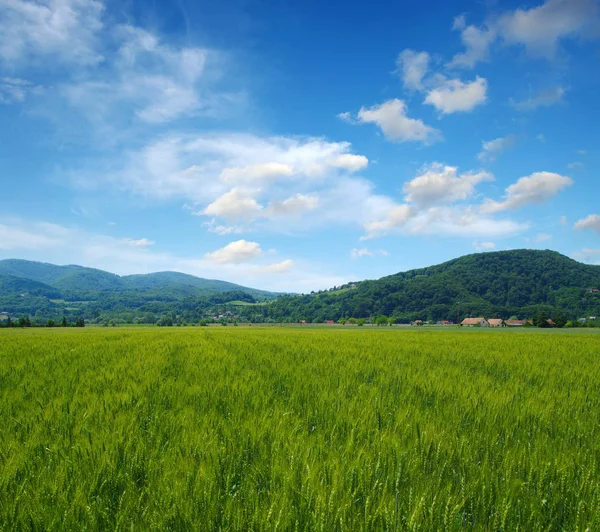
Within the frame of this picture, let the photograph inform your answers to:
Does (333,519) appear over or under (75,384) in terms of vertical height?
over

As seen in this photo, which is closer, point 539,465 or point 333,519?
point 333,519

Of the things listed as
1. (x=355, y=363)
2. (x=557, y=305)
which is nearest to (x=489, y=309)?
(x=557, y=305)

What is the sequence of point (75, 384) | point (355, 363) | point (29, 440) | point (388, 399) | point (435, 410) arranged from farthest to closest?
point (355, 363) → point (75, 384) → point (388, 399) → point (435, 410) → point (29, 440)

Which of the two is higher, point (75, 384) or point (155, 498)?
point (155, 498)

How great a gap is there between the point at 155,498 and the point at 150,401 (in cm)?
256

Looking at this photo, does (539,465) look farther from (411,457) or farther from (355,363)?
(355,363)

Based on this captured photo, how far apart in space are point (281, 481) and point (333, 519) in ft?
1.55

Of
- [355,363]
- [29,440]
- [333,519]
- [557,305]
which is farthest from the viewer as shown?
[557,305]

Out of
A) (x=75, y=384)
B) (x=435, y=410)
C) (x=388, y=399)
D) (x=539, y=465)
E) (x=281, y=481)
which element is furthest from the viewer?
(x=75, y=384)

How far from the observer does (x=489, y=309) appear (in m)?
177

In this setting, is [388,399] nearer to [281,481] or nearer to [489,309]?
[281,481]

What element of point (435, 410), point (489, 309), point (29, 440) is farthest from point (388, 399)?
point (489, 309)

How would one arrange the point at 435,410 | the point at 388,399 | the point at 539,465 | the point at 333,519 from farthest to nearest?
the point at 388,399 < the point at 435,410 < the point at 539,465 < the point at 333,519

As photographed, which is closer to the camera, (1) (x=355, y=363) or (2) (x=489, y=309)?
(1) (x=355, y=363)
